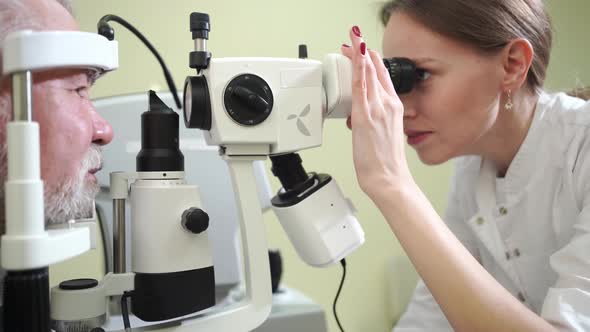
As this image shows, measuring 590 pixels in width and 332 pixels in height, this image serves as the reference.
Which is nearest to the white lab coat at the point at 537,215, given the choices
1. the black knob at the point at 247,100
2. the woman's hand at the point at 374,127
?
the woman's hand at the point at 374,127

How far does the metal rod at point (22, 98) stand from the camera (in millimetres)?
492

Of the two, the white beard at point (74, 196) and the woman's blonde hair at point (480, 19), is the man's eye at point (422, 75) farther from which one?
the white beard at point (74, 196)

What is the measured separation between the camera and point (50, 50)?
1.69ft

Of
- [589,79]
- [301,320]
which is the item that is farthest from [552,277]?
[589,79]

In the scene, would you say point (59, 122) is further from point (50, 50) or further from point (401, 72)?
point (401, 72)

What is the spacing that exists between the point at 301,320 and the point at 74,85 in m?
0.67

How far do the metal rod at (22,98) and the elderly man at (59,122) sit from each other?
0.18m

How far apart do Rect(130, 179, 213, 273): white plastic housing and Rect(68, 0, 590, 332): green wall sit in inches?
35.7

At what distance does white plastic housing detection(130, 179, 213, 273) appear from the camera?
699mm

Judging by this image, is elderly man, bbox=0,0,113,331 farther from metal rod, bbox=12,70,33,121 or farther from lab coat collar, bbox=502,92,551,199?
lab coat collar, bbox=502,92,551,199

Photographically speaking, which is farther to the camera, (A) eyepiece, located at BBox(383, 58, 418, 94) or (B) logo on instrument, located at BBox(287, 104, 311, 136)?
(A) eyepiece, located at BBox(383, 58, 418, 94)

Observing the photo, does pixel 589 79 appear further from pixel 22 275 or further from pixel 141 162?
pixel 22 275

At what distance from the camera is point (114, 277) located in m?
0.72

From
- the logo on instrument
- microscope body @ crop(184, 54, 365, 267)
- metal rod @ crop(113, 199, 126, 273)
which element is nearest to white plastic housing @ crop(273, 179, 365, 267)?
microscope body @ crop(184, 54, 365, 267)
